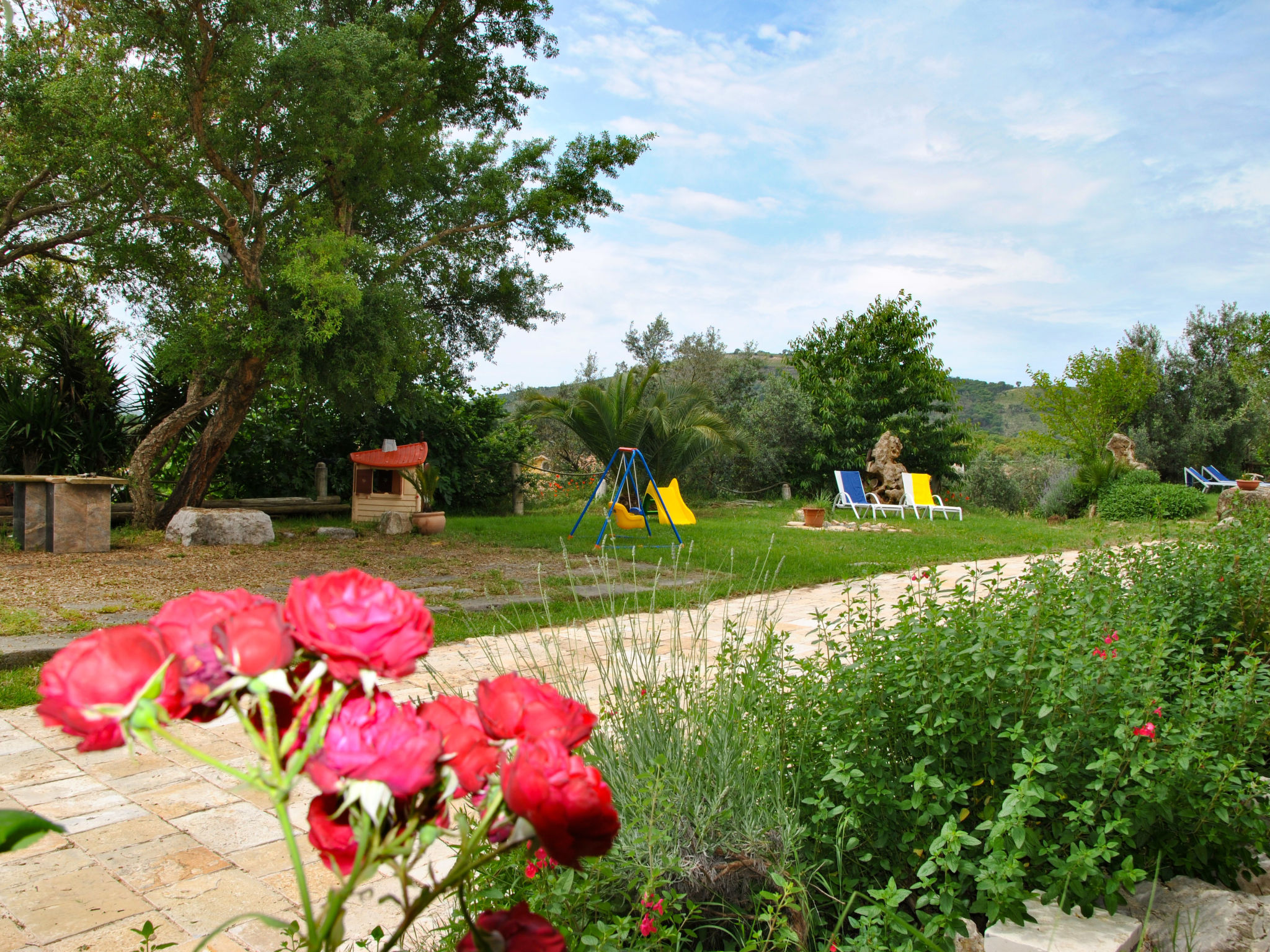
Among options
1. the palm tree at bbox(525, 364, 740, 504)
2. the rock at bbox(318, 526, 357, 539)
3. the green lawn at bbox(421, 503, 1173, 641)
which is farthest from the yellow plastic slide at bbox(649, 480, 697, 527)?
the rock at bbox(318, 526, 357, 539)

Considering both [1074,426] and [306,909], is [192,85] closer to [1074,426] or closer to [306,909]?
[306,909]

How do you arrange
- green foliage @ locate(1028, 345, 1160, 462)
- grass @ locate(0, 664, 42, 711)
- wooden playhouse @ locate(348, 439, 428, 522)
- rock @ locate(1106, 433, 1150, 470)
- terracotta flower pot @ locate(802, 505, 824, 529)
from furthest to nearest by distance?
Result: green foliage @ locate(1028, 345, 1160, 462) < rock @ locate(1106, 433, 1150, 470) < terracotta flower pot @ locate(802, 505, 824, 529) < wooden playhouse @ locate(348, 439, 428, 522) < grass @ locate(0, 664, 42, 711)

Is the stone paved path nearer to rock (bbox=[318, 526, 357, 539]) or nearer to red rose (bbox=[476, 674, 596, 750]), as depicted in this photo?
red rose (bbox=[476, 674, 596, 750])

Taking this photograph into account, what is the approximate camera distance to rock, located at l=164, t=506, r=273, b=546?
340 inches

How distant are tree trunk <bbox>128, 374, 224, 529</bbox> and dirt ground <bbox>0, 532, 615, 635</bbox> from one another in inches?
22.9

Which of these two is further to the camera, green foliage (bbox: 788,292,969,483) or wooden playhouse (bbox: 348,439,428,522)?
green foliage (bbox: 788,292,969,483)

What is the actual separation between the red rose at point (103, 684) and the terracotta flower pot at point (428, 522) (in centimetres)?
970

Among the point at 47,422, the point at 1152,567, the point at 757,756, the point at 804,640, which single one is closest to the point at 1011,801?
the point at 757,756

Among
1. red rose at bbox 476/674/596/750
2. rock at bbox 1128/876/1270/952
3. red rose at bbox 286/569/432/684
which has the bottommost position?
rock at bbox 1128/876/1270/952

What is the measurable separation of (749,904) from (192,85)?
28.3 ft

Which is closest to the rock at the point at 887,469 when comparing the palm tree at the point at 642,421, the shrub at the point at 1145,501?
the shrub at the point at 1145,501

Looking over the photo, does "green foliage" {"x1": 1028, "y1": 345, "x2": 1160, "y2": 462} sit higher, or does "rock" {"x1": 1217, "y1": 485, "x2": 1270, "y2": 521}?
"green foliage" {"x1": 1028, "y1": 345, "x2": 1160, "y2": 462}

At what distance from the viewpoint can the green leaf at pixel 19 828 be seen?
0.62 m

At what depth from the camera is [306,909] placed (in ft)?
2.03
